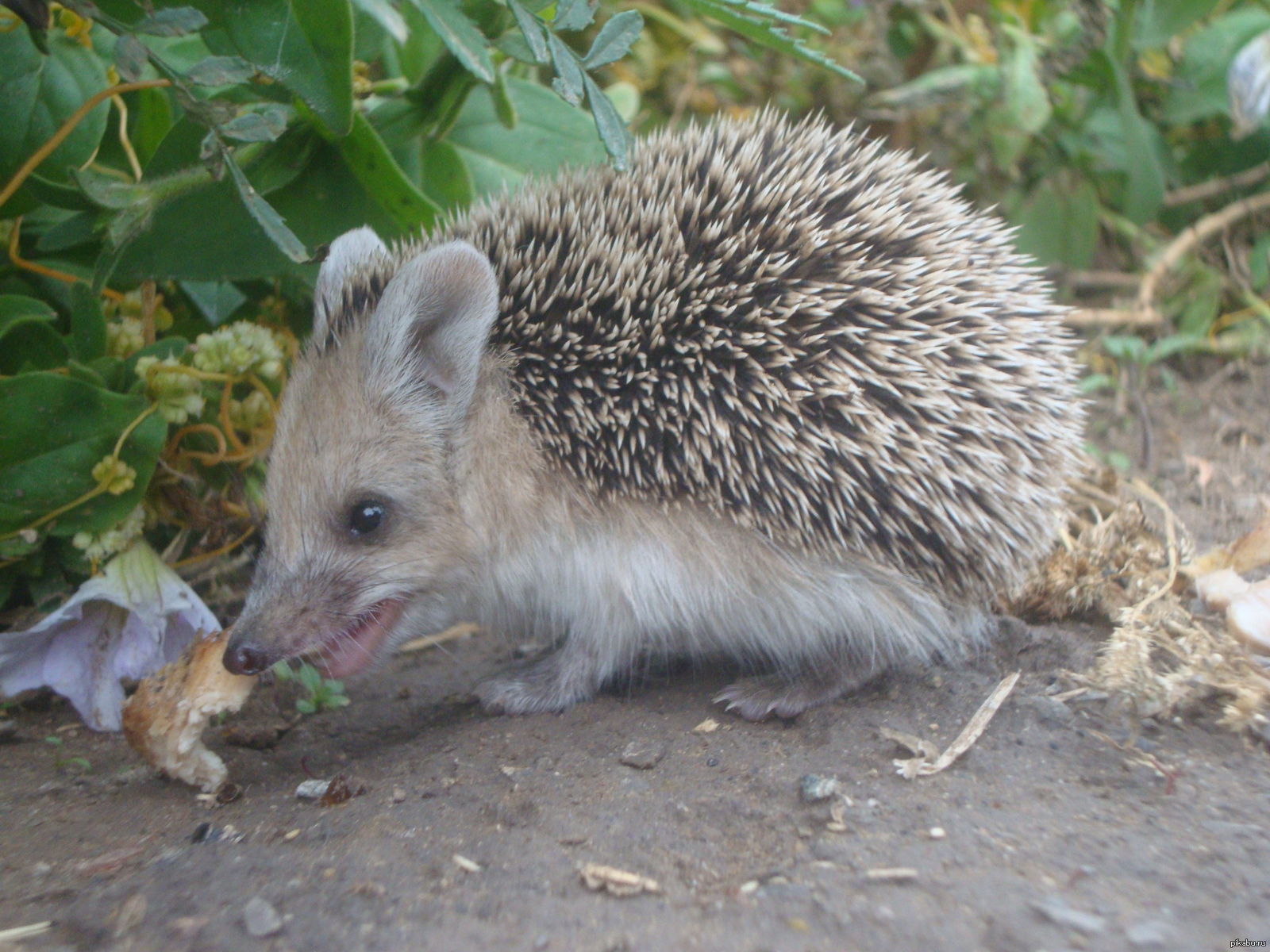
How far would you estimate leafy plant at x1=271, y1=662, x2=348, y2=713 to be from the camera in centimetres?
309

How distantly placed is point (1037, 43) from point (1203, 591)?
3.26 meters

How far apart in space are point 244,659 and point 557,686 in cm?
87

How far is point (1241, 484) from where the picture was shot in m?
4.09

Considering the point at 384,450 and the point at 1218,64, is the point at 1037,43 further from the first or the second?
the point at 384,450

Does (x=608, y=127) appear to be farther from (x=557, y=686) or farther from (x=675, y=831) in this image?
(x=675, y=831)

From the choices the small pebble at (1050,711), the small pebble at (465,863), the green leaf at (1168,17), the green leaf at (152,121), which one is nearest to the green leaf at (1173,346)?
the green leaf at (1168,17)

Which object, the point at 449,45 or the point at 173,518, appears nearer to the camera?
the point at 449,45

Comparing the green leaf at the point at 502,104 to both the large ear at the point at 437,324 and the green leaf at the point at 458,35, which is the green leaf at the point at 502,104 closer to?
the large ear at the point at 437,324

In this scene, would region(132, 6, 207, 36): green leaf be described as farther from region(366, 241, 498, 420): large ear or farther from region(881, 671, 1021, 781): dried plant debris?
region(881, 671, 1021, 781): dried plant debris

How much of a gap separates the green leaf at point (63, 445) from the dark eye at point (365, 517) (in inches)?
23.2

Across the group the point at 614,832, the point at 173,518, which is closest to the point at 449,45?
the point at 614,832

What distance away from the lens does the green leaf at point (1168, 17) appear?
452 centimetres

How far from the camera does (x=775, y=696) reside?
285cm

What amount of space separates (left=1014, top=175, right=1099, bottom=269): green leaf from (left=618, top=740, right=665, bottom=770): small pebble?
3.80 metres
